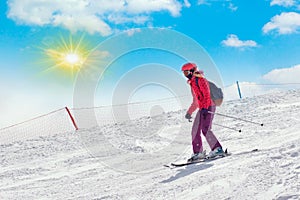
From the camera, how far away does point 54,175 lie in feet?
28.0

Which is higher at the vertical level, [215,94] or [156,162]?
[215,94]

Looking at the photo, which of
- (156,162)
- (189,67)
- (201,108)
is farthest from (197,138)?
(189,67)

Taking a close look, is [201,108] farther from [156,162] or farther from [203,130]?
[156,162]

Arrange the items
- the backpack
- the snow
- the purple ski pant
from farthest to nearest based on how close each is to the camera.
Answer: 1. the backpack
2. the purple ski pant
3. the snow

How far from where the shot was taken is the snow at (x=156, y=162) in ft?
16.6

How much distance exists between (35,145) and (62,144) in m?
1.17

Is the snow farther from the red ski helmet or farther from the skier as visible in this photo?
the red ski helmet

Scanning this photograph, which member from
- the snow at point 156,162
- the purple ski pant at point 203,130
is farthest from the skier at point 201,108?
the snow at point 156,162

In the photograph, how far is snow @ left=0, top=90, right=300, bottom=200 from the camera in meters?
5.07

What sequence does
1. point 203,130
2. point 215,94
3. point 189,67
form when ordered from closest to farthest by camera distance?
1. point 189,67
2. point 203,130
3. point 215,94

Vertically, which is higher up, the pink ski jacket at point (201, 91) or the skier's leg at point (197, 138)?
the pink ski jacket at point (201, 91)

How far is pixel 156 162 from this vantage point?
847cm

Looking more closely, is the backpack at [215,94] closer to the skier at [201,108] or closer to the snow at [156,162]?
the skier at [201,108]

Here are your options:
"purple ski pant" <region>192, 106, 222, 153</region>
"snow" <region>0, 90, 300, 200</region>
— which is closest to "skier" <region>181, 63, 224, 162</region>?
"purple ski pant" <region>192, 106, 222, 153</region>
